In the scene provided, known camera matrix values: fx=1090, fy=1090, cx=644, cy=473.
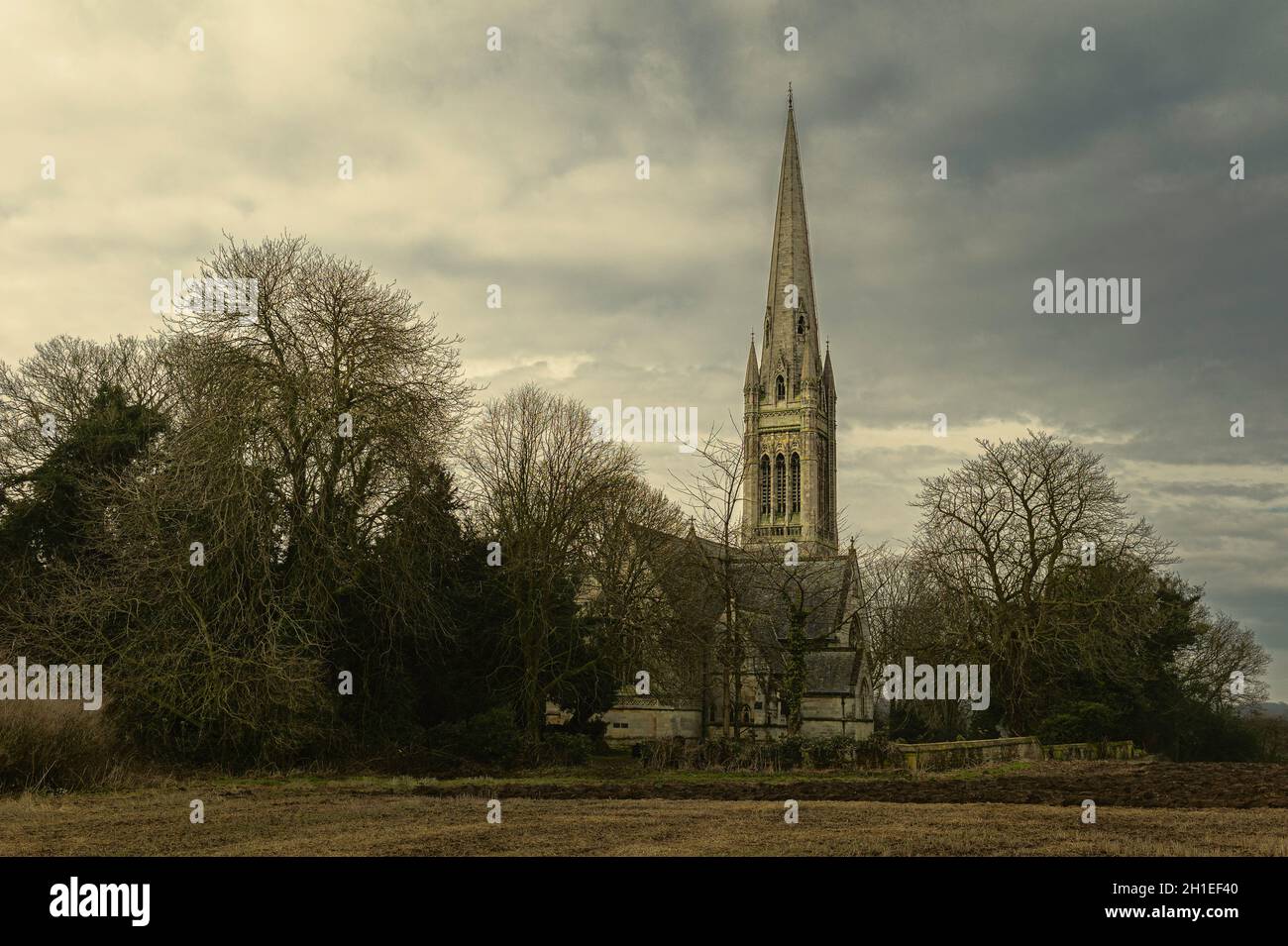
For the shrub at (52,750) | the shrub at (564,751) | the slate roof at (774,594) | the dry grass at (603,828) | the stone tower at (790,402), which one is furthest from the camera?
the stone tower at (790,402)

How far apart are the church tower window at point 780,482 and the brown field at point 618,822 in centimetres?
8451

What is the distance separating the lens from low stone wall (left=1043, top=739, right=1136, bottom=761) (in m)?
37.8

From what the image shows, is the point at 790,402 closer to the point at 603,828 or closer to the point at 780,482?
the point at 780,482

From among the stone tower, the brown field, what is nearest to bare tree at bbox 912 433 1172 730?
the brown field

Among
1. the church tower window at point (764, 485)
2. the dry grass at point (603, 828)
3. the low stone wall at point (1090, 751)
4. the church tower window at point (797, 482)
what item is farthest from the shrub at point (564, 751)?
the church tower window at point (764, 485)

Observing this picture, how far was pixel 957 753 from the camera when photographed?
102 feet

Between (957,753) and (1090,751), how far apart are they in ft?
35.9

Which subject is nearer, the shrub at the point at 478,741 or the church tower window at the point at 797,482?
the shrub at the point at 478,741

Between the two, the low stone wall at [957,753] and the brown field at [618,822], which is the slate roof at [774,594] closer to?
the low stone wall at [957,753]

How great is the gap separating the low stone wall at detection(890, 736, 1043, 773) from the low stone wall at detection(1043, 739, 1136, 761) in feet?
6.98

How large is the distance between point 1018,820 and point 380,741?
18876 millimetres

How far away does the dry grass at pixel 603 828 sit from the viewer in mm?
12781

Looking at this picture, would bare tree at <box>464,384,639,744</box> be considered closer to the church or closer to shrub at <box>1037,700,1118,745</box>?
the church
